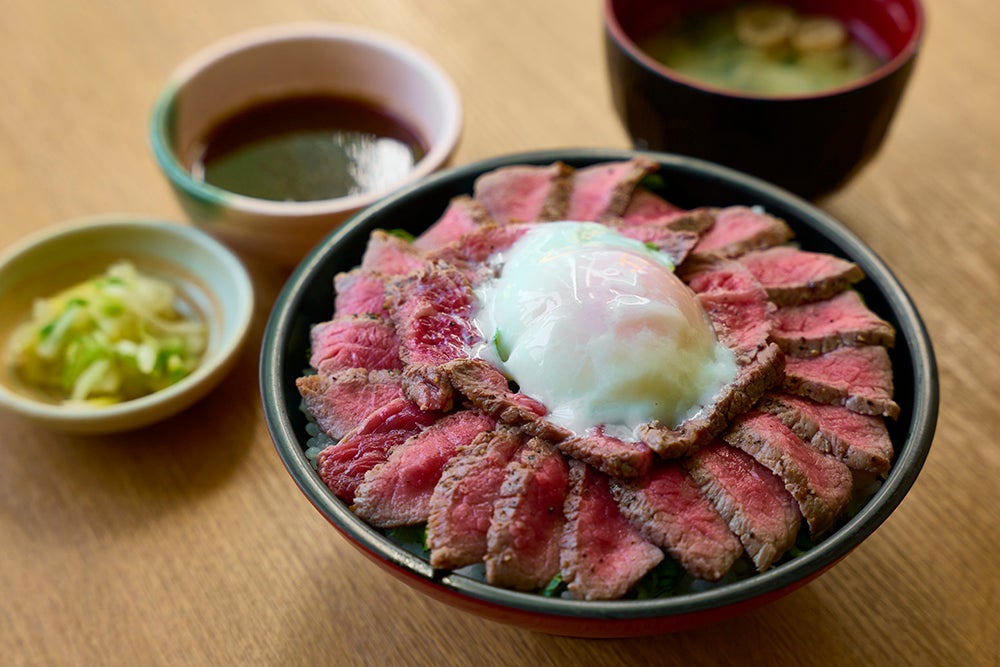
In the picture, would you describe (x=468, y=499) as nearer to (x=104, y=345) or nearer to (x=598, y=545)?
(x=598, y=545)

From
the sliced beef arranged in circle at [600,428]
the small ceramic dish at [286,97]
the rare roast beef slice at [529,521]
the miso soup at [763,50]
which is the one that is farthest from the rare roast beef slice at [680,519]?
the miso soup at [763,50]

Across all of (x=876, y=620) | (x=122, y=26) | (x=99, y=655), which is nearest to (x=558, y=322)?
(x=876, y=620)

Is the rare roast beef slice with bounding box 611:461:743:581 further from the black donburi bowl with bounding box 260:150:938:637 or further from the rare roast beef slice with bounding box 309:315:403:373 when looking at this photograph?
Answer: the rare roast beef slice with bounding box 309:315:403:373

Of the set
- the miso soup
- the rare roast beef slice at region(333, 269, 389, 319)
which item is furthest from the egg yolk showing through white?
→ the miso soup

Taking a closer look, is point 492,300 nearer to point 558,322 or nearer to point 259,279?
point 558,322

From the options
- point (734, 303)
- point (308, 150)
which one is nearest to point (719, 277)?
point (734, 303)

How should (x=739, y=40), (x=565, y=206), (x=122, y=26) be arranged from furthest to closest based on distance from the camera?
(x=122, y=26) < (x=739, y=40) < (x=565, y=206)
